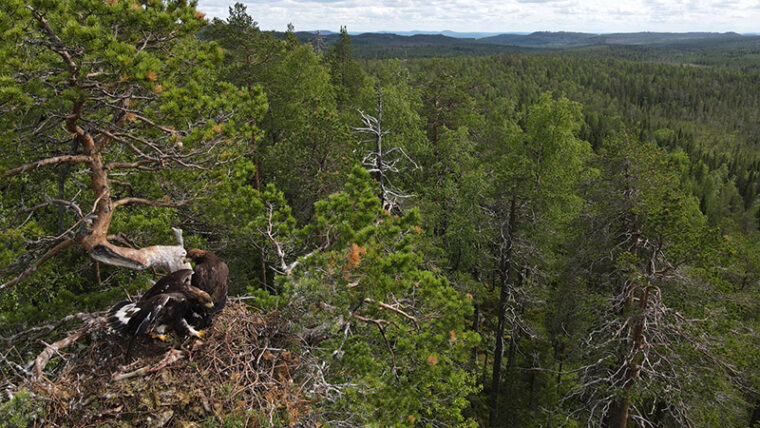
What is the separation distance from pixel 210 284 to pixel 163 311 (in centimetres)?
62

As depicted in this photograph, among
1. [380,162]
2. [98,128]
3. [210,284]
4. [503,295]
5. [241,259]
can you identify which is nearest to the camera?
[210,284]

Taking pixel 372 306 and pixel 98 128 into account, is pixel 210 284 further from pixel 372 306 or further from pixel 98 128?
pixel 98 128

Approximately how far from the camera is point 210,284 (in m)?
5.34

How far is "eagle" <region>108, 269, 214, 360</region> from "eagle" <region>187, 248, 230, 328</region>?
0.08 metres

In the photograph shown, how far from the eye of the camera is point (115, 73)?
5.08m

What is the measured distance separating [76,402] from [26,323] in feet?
8.04

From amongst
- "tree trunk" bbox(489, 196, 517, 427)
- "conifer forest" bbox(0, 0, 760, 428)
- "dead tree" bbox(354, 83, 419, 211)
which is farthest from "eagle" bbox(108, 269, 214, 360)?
"tree trunk" bbox(489, 196, 517, 427)

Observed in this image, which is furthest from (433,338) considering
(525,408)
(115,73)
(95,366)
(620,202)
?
(525,408)

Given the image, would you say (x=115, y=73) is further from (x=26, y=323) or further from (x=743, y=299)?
(x=743, y=299)

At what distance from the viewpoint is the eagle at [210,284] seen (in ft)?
16.8

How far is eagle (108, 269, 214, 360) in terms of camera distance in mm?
4734

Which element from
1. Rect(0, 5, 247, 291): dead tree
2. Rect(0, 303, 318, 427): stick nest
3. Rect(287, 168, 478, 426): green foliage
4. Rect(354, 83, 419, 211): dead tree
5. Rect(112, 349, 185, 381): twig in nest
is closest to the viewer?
Rect(0, 303, 318, 427): stick nest

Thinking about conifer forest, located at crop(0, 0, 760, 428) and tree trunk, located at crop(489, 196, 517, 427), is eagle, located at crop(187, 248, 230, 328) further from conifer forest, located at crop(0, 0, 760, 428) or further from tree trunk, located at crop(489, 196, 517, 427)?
tree trunk, located at crop(489, 196, 517, 427)

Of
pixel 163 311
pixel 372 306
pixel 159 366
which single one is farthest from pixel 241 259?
pixel 159 366
